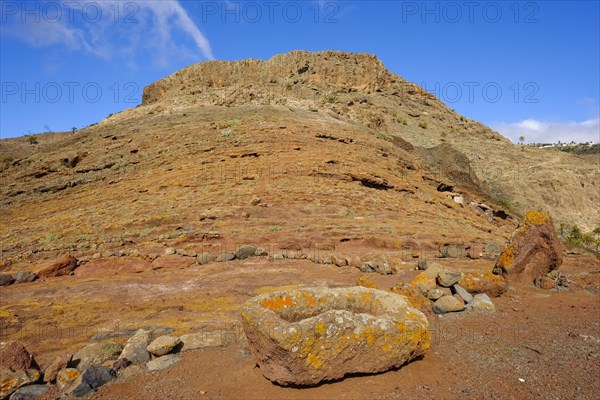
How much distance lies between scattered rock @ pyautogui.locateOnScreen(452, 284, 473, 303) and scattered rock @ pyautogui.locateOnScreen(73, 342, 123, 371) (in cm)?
576

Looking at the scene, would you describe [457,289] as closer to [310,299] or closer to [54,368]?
[310,299]

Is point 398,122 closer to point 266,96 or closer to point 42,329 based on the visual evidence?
point 266,96

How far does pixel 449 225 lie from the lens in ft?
50.4

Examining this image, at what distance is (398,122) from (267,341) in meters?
38.9

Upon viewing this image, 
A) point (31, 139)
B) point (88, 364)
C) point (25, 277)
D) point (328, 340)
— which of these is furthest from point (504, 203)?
point (31, 139)

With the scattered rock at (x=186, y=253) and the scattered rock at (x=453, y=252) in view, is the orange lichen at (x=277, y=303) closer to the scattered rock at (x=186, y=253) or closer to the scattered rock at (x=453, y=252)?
the scattered rock at (x=186, y=253)

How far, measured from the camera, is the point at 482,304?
6.55 m

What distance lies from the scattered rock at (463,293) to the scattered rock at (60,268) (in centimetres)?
1057

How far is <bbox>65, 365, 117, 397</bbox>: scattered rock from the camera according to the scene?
13.7 ft

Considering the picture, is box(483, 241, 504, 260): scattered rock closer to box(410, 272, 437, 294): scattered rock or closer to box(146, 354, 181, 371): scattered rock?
box(410, 272, 437, 294): scattered rock

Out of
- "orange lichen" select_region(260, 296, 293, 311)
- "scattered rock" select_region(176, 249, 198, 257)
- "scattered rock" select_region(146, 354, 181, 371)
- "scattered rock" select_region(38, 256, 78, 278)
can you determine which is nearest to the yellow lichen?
"orange lichen" select_region(260, 296, 293, 311)

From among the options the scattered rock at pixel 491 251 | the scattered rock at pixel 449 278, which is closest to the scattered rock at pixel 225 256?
the scattered rock at pixel 449 278

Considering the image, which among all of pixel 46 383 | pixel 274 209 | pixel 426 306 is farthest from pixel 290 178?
pixel 46 383

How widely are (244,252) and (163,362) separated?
6713mm
